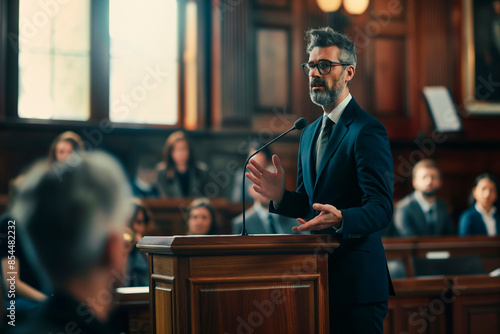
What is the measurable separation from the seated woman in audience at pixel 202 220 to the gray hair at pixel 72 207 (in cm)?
350

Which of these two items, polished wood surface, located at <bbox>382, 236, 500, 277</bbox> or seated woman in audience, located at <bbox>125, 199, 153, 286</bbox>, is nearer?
seated woman in audience, located at <bbox>125, 199, 153, 286</bbox>

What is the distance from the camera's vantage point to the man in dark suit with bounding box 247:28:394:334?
1912 mm

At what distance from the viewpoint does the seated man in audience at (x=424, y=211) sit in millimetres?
5359

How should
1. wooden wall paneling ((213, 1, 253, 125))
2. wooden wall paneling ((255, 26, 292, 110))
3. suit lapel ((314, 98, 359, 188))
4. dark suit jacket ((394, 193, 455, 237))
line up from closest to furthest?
suit lapel ((314, 98, 359, 188)) → dark suit jacket ((394, 193, 455, 237)) → wooden wall paneling ((213, 1, 253, 125)) → wooden wall paneling ((255, 26, 292, 110))

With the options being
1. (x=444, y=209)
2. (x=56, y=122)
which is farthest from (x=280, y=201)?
(x=56, y=122)

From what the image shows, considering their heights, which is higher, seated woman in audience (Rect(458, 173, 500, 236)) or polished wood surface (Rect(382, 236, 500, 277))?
seated woman in audience (Rect(458, 173, 500, 236))

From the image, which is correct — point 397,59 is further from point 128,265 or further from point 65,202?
point 65,202

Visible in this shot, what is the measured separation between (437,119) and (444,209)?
188 cm

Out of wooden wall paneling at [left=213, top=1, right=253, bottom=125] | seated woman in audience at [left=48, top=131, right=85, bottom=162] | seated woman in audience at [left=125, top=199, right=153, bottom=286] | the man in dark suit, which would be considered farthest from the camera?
wooden wall paneling at [left=213, top=1, right=253, bottom=125]

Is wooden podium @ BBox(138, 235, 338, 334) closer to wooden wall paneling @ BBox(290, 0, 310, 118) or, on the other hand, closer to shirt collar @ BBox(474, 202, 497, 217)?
shirt collar @ BBox(474, 202, 497, 217)

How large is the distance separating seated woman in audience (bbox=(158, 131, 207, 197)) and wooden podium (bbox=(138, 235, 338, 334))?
3.80m

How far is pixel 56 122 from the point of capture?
21.3ft

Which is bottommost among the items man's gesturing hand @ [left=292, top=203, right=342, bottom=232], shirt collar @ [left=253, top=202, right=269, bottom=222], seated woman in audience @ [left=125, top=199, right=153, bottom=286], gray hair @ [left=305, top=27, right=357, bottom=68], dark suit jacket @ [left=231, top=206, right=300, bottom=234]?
seated woman in audience @ [left=125, top=199, right=153, bottom=286]

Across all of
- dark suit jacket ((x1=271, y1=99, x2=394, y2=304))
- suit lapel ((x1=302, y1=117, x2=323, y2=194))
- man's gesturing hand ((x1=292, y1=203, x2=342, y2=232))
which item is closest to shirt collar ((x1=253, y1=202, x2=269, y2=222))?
suit lapel ((x1=302, y1=117, x2=323, y2=194))
